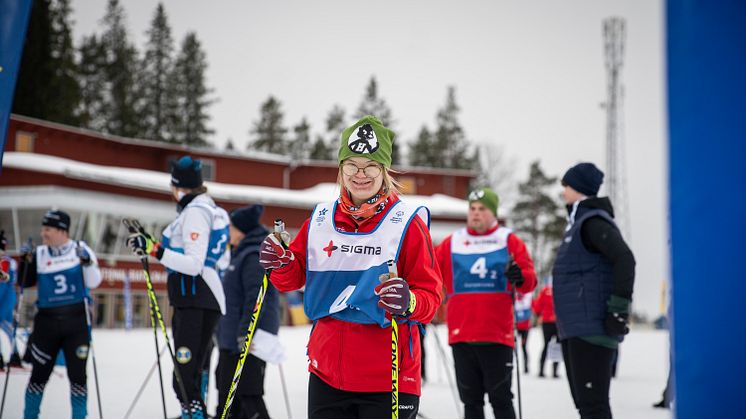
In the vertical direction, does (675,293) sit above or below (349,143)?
below

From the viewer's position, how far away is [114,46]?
54.6 metres

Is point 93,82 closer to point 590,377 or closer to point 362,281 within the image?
point 590,377

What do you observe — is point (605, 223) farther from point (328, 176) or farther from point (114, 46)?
point (114, 46)

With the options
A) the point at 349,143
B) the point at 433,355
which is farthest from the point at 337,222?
the point at 433,355

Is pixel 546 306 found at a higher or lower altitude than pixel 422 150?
lower

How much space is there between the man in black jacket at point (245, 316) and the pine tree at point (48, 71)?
41827 millimetres

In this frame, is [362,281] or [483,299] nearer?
[362,281]

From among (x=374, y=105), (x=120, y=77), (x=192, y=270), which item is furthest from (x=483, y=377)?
(x=374, y=105)

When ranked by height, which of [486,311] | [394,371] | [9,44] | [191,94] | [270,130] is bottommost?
[486,311]

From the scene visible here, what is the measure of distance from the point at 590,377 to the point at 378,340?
2.03m

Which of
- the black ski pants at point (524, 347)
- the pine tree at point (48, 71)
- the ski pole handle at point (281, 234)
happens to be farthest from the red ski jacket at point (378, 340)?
the pine tree at point (48, 71)

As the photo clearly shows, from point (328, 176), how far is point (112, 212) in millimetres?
16597

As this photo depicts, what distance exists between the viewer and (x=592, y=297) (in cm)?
445

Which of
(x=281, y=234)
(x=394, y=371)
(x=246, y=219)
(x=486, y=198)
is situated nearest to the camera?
(x=394, y=371)
